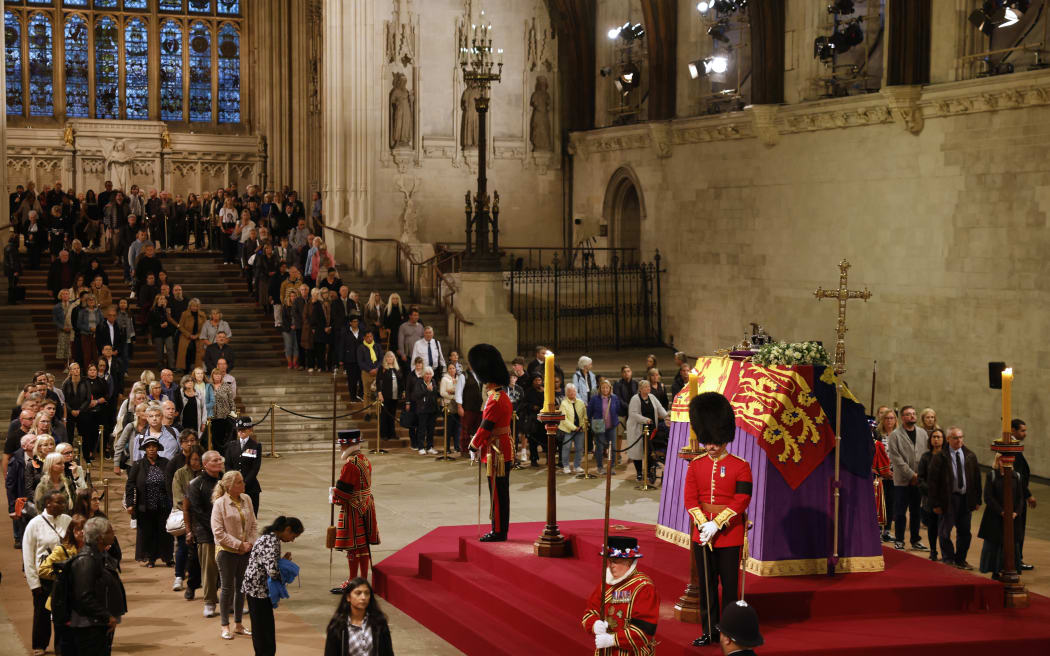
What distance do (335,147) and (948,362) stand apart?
1395cm

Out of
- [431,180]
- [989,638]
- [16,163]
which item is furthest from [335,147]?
[989,638]

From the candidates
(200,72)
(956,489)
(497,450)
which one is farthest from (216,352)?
(200,72)

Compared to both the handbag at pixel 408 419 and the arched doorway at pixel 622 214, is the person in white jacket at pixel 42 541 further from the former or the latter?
the arched doorway at pixel 622 214

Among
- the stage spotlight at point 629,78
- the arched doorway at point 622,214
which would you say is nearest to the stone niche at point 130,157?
the arched doorway at point 622,214

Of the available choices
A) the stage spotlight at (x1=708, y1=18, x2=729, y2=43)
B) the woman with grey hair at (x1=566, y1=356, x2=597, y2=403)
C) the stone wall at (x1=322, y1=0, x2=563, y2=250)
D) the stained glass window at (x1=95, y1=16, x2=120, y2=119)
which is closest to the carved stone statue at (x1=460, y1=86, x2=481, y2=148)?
the stone wall at (x1=322, y1=0, x2=563, y2=250)

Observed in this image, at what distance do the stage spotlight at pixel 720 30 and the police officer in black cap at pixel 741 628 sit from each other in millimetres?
18468

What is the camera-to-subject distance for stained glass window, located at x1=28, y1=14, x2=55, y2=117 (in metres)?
34.2

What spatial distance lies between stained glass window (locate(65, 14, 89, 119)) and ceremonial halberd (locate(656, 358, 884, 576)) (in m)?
28.5

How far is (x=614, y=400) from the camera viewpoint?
17.1 meters

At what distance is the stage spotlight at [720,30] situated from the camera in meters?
24.2

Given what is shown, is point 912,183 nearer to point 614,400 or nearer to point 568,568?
point 614,400

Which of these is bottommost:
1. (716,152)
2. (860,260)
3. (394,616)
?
(394,616)

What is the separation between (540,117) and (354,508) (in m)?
18.9

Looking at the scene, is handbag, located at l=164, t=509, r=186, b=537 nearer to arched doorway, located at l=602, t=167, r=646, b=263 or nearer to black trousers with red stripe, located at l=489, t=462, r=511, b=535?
black trousers with red stripe, located at l=489, t=462, r=511, b=535
